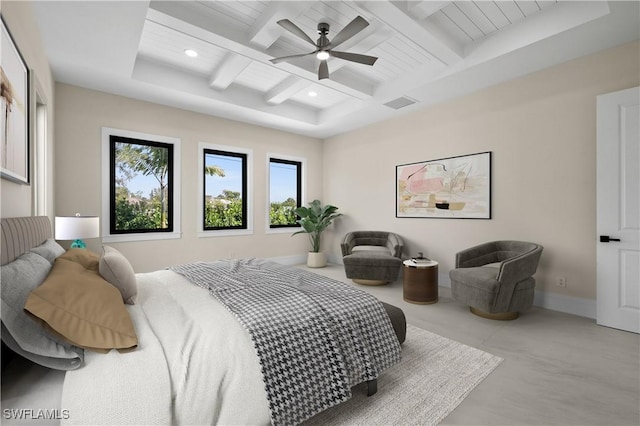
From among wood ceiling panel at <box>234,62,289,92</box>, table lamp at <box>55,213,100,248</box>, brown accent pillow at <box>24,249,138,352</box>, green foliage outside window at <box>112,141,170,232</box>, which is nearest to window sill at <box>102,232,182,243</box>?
green foliage outside window at <box>112,141,170,232</box>

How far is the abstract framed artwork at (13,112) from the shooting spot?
1.63 meters

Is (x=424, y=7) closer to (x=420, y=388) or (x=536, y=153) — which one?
(x=536, y=153)

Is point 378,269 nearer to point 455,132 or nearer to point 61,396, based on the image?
point 455,132

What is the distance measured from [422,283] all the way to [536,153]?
206 centimetres

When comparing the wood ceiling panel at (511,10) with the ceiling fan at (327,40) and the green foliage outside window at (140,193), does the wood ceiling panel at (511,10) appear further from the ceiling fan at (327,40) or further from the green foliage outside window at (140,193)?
the green foliage outside window at (140,193)

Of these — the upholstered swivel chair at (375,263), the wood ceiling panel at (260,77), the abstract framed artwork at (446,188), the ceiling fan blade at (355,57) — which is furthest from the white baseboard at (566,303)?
the wood ceiling panel at (260,77)

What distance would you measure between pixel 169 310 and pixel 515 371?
2321 mm

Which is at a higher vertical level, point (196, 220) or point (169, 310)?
point (196, 220)

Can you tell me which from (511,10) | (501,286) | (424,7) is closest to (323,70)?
(424,7)

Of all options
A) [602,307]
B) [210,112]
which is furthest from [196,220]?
[602,307]

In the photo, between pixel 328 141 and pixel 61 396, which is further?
pixel 328 141

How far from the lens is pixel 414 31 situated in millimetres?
2854

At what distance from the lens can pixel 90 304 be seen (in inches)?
49.2

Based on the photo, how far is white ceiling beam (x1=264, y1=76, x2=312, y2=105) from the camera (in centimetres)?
414
